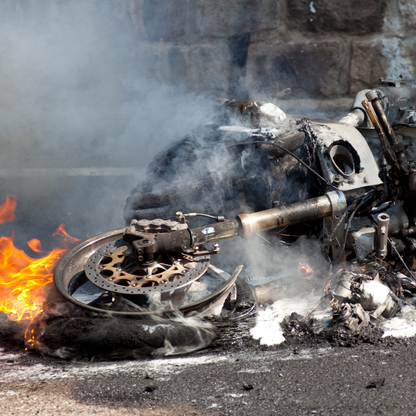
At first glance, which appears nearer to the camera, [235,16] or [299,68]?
[235,16]

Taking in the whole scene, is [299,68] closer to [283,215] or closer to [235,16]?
[235,16]

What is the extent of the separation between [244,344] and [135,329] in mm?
705

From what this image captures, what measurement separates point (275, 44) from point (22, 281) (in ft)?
12.8

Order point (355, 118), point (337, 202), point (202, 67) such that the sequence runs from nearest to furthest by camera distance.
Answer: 1. point (337, 202)
2. point (355, 118)
3. point (202, 67)

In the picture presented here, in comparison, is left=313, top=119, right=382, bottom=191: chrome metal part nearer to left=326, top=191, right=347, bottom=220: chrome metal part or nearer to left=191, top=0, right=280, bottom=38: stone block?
left=326, top=191, right=347, bottom=220: chrome metal part

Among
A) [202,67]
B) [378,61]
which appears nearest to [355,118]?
[378,61]

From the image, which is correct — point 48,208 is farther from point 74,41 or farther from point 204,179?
point 204,179

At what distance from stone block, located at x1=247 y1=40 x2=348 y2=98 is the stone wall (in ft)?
0.04

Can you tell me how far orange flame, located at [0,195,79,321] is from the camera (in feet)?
10.2

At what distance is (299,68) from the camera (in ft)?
18.1

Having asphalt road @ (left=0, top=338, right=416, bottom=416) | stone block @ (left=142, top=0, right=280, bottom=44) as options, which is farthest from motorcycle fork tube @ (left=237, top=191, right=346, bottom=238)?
stone block @ (left=142, top=0, right=280, bottom=44)

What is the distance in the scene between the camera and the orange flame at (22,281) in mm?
3113

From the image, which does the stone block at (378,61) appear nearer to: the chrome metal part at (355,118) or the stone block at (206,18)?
the chrome metal part at (355,118)

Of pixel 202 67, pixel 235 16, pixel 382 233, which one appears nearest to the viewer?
pixel 382 233
